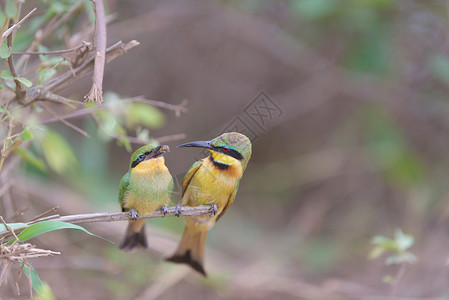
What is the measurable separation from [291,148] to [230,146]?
4057 millimetres

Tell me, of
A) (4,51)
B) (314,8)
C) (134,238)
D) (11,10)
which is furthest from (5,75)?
(314,8)

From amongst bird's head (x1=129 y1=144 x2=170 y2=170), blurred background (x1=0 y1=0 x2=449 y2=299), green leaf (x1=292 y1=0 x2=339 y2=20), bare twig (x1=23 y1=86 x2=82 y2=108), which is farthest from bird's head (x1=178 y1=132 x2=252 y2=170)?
green leaf (x1=292 y1=0 x2=339 y2=20)

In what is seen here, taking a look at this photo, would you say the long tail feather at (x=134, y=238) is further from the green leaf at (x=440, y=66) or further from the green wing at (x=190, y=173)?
the green leaf at (x=440, y=66)

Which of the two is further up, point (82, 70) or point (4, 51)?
point (82, 70)

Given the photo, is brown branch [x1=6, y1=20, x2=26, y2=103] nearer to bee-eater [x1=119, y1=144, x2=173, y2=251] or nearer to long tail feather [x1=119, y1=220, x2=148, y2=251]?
bee-eater [x1=119, y1=144, x2=173, y2=251]

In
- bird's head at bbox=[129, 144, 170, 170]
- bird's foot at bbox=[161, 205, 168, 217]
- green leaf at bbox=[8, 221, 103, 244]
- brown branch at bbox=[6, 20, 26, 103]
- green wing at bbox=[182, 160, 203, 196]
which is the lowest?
green leaf at bbox=[8, 221, 103, 244]

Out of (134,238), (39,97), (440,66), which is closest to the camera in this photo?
(39,97)

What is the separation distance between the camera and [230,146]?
87.9 inches

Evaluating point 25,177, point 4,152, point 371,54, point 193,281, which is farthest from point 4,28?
point 371,54

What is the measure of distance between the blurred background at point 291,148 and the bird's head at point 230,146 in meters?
2.26

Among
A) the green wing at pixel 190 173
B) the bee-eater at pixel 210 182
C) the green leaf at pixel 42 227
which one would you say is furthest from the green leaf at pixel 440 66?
the green leaf at pixel 42 227

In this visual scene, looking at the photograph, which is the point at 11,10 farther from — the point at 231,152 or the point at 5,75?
the point at 231,152

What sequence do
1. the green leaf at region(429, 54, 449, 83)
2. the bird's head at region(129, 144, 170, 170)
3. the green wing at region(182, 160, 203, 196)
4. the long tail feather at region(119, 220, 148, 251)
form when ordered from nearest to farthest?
the bird's head at region(129, 144, 170, 170) → the green wing at region(182, 160, 203, 196) → the long tail feather at region(119, 220, 148, 251) → the green leaf at region(429, 54, 449, 83)

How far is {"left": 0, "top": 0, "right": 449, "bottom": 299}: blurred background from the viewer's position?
15.0ft
